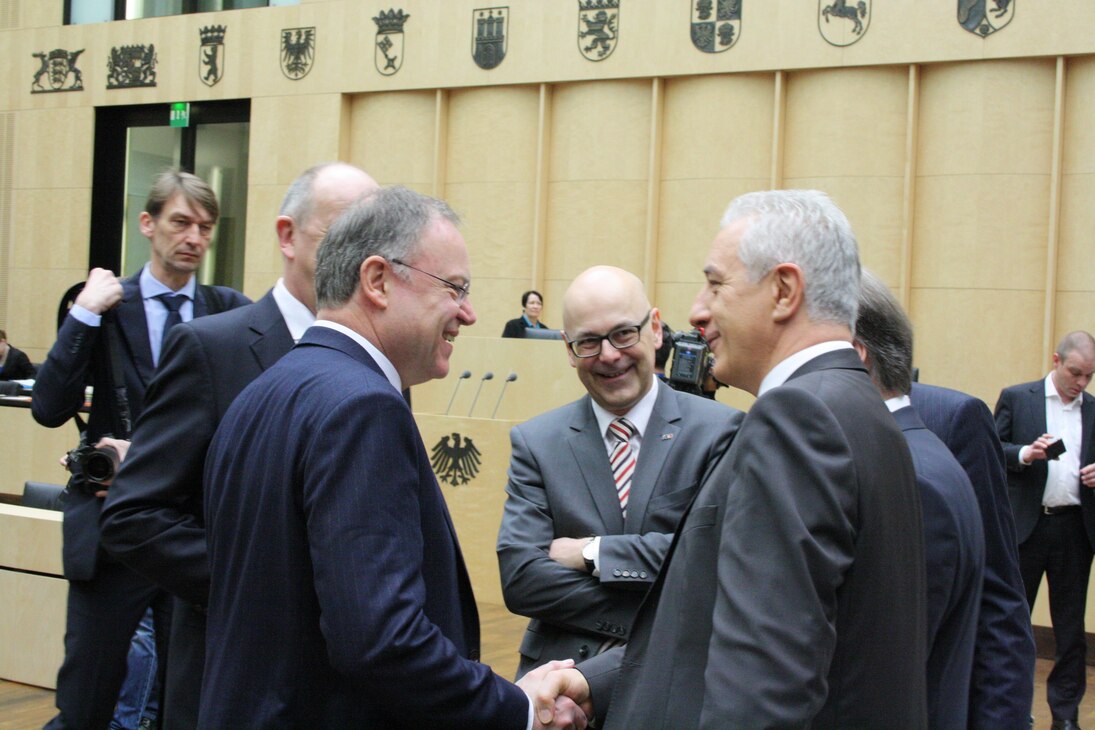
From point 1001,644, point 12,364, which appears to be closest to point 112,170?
point 12,364

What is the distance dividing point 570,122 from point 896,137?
358 cm

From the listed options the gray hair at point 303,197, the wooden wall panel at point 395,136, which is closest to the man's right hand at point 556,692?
the gray hair at point 303,197

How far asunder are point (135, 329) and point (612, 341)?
150cm

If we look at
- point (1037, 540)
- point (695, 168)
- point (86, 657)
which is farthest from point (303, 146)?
point (86, 657)

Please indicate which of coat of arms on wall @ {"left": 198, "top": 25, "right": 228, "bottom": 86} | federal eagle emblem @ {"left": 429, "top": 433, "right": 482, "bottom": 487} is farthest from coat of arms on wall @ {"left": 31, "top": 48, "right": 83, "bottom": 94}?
federal eagle emblem @ {"left": 429, "top": 433, "right": 482, "bottom": 487}

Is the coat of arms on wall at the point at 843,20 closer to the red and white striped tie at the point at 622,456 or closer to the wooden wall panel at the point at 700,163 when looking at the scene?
the wooden wall panel at the point at 700,163

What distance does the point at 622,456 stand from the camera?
9.24ft

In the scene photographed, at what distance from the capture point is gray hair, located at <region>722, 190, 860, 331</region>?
5.69ft

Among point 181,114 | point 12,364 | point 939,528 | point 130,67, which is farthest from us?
point 130,67

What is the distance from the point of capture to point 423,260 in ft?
6.11

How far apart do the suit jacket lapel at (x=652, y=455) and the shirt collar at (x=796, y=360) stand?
0.98 meters

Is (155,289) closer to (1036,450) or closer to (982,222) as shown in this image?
(1036,450)

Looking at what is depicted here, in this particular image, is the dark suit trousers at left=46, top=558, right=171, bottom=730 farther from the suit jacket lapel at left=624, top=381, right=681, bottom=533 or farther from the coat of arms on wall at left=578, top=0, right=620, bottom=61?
the coat of arms on wall at left=578, top=0, right=620, bottom=61

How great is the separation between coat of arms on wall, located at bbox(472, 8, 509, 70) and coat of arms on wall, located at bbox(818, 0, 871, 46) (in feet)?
11.8
